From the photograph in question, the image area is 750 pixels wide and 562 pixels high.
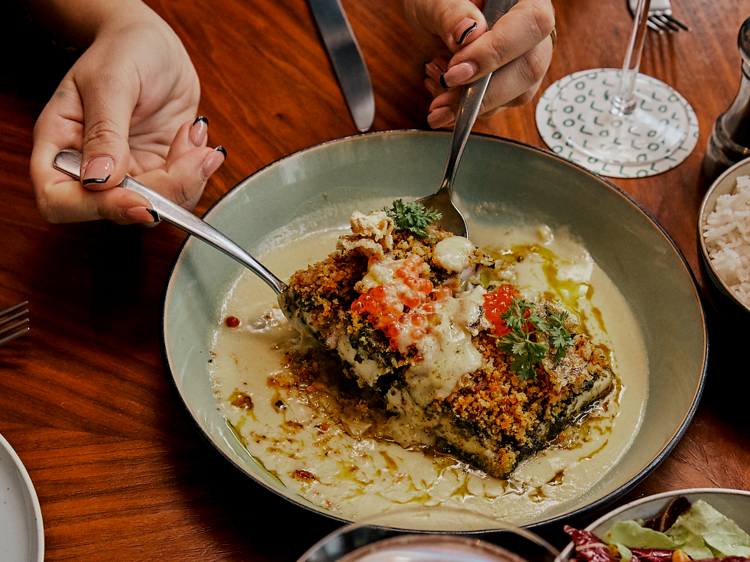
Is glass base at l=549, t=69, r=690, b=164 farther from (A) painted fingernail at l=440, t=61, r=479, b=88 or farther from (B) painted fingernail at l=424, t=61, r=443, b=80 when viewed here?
(A) painted fingernail at l=440, t=61, r=479, b=88

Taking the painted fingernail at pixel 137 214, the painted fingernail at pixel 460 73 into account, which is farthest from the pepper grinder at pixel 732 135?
the painted fingernail at pixel 137 214

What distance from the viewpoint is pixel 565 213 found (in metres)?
2.13

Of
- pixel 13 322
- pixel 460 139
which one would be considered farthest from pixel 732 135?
pixel 13 322

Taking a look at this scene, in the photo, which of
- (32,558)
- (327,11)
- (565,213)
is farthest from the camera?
(327,11)

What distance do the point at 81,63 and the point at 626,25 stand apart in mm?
2240

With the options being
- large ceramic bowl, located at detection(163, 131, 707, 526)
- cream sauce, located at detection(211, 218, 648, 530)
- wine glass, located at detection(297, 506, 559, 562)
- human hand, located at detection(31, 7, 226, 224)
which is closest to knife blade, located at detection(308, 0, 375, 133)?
large ceramic bowl, located at detection(163, 131, 707, 526)

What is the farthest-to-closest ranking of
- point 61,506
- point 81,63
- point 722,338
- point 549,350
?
point 81,63
point 722,338
point 549,350
point 61,506

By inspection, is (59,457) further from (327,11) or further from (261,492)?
(327,11)

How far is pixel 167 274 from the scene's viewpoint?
6.10ft

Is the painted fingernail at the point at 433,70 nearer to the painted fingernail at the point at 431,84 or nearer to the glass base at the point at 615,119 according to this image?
the painted fingernail at the point at 431,84

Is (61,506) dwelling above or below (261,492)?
below

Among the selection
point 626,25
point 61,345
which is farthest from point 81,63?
point 626,25

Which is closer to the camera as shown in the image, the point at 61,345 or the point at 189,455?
the point at 189,455

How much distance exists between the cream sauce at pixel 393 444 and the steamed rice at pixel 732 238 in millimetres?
292
